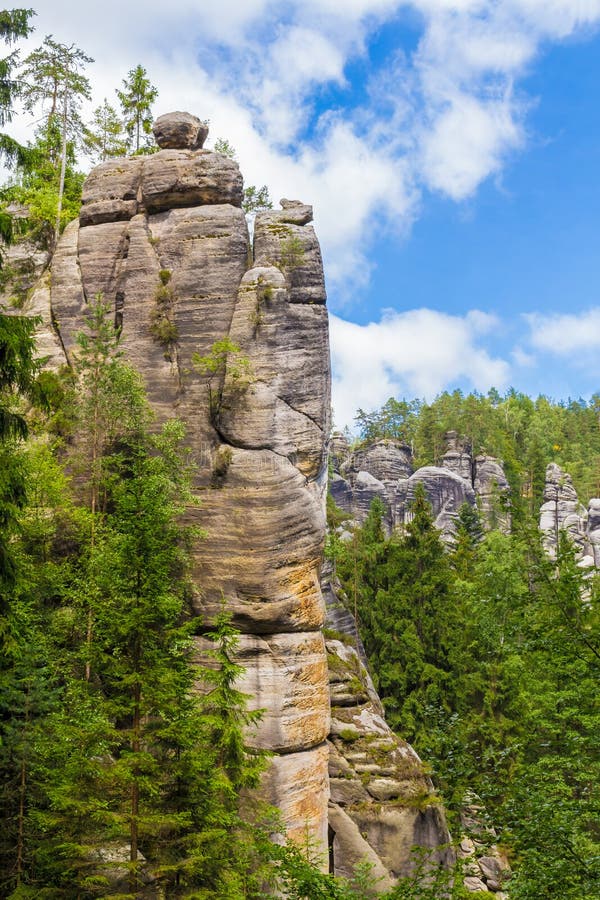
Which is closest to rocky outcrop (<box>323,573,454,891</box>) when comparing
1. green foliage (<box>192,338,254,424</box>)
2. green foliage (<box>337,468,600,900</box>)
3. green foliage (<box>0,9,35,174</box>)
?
green foliage (<box>337,468,600,900</box>)

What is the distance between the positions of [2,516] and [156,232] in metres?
16.2

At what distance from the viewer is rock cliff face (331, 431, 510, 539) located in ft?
208

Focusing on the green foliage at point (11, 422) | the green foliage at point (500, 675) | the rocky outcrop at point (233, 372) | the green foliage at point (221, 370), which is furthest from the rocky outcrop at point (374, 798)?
the green foliage at point (11, 422)

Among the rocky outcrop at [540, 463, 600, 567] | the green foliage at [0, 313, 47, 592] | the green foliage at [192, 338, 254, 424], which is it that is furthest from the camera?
the rocky outcrop at [540, 463, 600, 567]

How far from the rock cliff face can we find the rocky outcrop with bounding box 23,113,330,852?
38.8 meters

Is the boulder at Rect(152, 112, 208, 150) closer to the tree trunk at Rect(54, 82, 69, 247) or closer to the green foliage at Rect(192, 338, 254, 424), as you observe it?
the tree trunk at Rect(54, 82, 69, 247)

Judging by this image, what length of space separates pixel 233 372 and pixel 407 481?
45.9m

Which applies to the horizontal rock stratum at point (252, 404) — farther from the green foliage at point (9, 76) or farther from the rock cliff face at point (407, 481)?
the rock cliff face at point (407, 481)

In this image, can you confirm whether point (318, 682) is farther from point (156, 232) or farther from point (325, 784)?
point (156, 232)

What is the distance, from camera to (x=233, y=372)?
21.6 metres

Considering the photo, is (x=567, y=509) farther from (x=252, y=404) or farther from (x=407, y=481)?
(x=252, y=404)

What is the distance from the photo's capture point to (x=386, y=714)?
31.0 meters

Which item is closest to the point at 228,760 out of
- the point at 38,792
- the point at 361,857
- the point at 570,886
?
the point at 38,792

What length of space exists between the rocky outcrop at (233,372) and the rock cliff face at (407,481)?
127 ft
